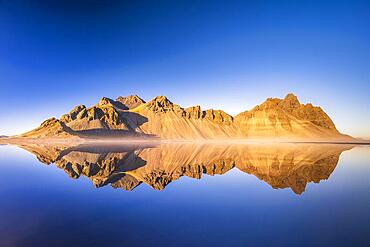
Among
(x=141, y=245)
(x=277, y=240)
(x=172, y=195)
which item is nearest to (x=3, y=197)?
(x=172, y=195)

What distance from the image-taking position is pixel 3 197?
15.1 meters

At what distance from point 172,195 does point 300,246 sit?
31.0 feet

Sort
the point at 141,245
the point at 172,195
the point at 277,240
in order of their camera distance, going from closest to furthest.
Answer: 1. the point at 141,245
2. the point at 277,240
3. the point at 172,195

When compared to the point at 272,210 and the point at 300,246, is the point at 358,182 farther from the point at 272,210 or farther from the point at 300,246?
the point at 300,246

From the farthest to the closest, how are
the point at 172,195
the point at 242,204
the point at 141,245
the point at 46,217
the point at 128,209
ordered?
the point at 172,195 → the point at 242,204 → the point at 128,209 → the point at 46,217 → the point at 141,245

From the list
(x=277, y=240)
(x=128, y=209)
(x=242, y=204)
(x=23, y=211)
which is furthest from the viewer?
(x=242, y=204)

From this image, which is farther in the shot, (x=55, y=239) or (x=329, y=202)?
(x=329, y=202)

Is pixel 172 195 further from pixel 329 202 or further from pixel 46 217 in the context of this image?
pixel 329 202

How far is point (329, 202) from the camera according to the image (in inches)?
590

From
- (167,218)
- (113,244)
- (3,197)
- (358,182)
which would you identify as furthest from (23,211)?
(358,182)

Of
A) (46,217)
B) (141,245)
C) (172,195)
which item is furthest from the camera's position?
(172,195)

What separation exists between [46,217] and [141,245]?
5977mm

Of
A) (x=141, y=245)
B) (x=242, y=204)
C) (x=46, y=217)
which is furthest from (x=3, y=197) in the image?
(x=242, y=204)

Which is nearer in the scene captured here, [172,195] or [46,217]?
[46,217]
